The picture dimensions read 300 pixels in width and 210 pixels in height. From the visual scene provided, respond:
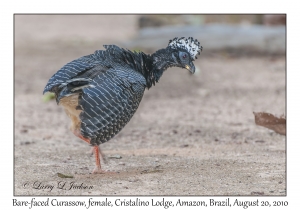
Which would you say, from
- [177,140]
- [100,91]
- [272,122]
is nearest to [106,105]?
[100,91]

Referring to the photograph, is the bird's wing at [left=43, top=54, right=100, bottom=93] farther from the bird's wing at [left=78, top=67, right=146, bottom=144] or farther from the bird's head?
the bird's head

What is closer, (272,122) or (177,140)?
(272,122)

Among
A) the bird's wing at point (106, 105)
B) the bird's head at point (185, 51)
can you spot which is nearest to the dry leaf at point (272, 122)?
the bird's head at point (185, 51)

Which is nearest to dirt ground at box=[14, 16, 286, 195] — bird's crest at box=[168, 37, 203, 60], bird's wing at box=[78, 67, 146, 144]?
bird's wing at box=[78, 67, 146, 144]

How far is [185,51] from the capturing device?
666 cm

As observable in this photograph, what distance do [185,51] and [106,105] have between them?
5.25 ft

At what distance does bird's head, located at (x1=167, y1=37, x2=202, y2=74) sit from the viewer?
21.8 feet

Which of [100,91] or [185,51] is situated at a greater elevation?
[185,51]

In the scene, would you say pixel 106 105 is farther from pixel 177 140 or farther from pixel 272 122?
pixel 272 122

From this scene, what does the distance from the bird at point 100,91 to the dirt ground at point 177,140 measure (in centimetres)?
60

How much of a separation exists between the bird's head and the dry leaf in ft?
4.77

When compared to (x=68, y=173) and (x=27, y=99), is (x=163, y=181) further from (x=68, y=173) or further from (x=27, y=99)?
(x=27, y=99)

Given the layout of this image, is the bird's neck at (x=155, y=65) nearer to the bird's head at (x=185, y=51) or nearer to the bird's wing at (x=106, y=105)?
the bird's head at (x=185, y=51)

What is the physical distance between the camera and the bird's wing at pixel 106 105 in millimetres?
5426
